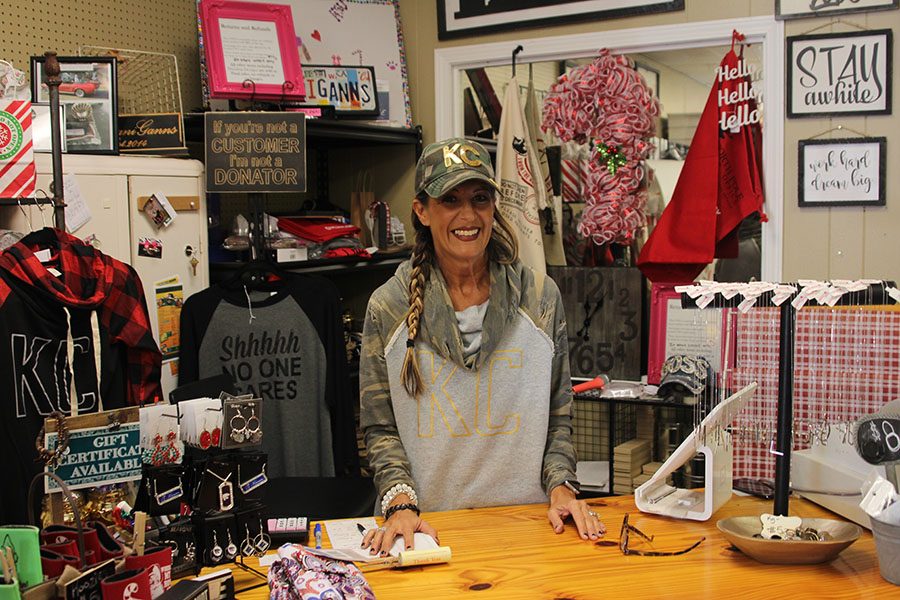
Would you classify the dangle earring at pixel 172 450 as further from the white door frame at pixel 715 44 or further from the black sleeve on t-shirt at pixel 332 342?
the white door frame at pixel 715 44

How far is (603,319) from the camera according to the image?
3.65m

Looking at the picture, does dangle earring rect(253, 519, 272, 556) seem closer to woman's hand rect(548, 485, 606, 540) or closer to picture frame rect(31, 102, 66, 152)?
woman's hand rect(548, 485, 606, 540)

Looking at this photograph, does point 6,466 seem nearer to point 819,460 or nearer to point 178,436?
point 178,436

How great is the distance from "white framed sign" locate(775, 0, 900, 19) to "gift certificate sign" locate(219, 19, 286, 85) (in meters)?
1.90

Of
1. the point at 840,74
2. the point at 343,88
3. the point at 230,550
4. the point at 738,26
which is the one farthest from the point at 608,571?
the point at 343,88

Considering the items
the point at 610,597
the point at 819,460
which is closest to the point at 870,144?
the point at 819,460

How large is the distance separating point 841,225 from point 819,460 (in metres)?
1.63

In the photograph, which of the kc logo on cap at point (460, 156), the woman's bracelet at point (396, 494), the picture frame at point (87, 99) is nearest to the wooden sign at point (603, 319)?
the kc logo on cap at point (460, 156)

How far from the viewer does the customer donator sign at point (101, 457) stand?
167 centimetres


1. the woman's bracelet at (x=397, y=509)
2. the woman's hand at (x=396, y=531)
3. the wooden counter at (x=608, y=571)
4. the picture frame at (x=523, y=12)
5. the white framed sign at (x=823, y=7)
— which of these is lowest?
the wooden counter at (x=608, y=571)

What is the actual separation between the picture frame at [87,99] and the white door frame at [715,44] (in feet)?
5.44

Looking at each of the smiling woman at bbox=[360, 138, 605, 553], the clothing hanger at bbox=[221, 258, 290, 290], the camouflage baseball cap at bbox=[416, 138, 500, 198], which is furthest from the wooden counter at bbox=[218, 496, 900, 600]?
the clothing hanger at bbox=[221, 258, 290, 290]

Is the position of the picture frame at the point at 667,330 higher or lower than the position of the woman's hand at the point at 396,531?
higher

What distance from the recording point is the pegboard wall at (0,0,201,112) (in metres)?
3.07
